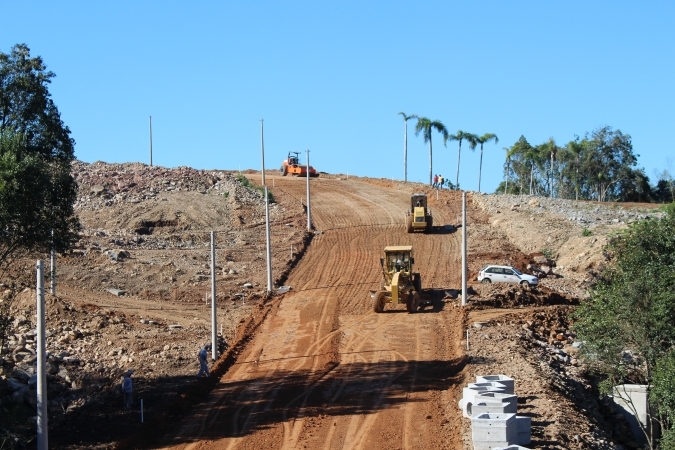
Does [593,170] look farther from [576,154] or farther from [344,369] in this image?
[344,369]

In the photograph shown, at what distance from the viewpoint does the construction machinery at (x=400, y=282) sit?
1486 inches

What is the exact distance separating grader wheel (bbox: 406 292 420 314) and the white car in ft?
21.7

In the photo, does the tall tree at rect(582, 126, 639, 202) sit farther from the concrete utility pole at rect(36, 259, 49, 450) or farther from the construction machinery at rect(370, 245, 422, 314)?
the concrete utility pole at rect(36, 259, 49, 450)

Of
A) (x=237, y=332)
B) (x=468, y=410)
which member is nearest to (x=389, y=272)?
(x=237, y=332)

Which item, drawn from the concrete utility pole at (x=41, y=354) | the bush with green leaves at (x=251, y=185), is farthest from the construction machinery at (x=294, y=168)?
the concrete utility pole at (x=41, y=354)

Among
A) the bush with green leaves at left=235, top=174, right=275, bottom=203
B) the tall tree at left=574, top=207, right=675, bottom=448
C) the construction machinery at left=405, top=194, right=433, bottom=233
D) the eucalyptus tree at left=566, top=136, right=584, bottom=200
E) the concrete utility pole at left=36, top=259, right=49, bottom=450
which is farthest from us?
the eucalyptus tree at left=566, top=136, right=584, bottom=200

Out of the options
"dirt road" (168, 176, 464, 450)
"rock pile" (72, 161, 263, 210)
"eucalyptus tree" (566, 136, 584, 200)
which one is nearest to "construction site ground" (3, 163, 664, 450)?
"dirt road" (168, 176, 464, 450)

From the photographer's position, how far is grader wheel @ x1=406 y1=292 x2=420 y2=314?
37.9 m

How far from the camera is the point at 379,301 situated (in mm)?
38344

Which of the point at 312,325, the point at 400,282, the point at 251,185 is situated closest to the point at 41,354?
the point at 312,325

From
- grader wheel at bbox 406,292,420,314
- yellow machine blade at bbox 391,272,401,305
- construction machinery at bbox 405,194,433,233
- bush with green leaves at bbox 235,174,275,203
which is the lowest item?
grader wheel at bbox 406,292,420,314

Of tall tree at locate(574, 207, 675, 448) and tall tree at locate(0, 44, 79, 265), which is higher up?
tall tree at locate(0, 44, 79, 265)

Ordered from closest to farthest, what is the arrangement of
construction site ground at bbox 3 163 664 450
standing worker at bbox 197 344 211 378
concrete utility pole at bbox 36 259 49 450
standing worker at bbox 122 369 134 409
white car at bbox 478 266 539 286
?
concrete utility pole at bbox 36 259 49 450 → construction site ground at bbox 3 163 664 450 → standing worker at bbox 122 369 134 409 → standing worker at bbox 197 344 211 378 → white car at bbox 478 266 539 286

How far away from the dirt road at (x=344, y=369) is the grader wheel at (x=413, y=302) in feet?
1.46
